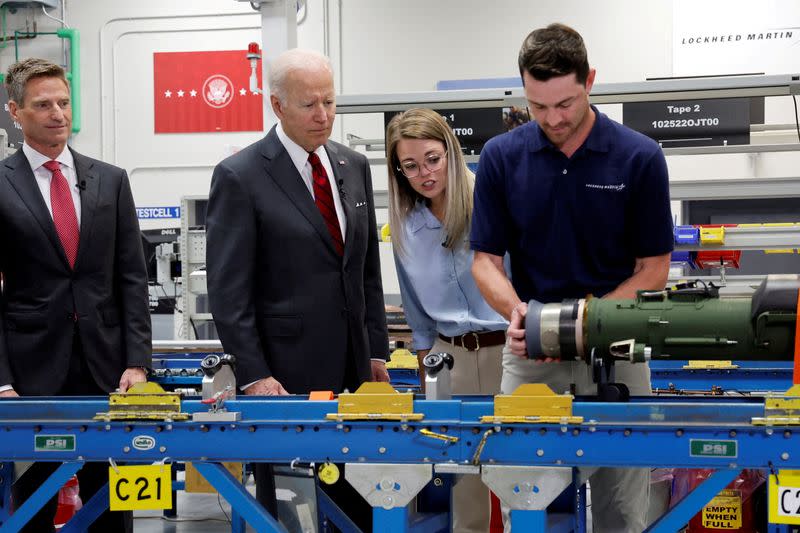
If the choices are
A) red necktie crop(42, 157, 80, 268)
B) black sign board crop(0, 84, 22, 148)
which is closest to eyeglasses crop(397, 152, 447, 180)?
red necktie crop(42, 157, 80, 268)

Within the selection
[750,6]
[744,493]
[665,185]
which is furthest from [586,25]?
[665,185]

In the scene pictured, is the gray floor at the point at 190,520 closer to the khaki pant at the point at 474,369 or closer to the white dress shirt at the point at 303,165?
the khaki pant at the point at 474,369

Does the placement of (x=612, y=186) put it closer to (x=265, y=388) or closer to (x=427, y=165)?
(x=427, y=165)

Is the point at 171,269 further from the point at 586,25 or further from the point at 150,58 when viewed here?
the point at 586,25

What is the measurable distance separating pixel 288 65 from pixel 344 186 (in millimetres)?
361

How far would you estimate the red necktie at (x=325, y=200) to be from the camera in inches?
105

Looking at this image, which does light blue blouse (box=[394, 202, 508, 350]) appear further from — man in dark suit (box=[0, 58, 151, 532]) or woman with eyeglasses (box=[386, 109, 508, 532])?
man in dark suit (box=[0, 58, 151, 532])

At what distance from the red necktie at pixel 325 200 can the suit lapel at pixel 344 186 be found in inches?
0.8

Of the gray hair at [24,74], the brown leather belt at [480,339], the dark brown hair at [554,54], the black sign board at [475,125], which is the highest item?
the black sign board at [475,125]

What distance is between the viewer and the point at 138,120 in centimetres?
1009

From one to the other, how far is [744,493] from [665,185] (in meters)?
1.87

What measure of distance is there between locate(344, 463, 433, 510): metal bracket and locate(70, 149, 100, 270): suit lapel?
1.21 m

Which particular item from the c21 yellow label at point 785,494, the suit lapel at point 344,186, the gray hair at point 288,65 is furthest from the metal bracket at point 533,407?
the gray hair at point 288,65

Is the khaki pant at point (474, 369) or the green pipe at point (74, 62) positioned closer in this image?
the khaki pant at point (474, 369)
